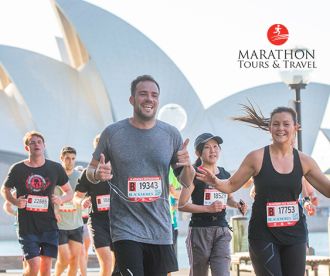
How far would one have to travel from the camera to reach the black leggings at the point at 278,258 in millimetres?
5332

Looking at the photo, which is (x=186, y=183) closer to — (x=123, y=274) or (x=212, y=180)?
(x=212, y=180)

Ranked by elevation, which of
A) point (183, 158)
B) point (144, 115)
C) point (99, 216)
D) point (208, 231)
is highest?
point (144, 115)

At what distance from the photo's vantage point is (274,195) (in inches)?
212

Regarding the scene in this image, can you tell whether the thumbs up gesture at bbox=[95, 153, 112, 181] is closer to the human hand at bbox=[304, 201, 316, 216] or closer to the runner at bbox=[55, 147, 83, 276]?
the human hand at bbox=[304, 201, 316, 216]

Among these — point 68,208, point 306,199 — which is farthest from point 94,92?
point 306,199

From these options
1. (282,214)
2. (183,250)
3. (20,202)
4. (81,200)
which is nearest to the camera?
(282,214)

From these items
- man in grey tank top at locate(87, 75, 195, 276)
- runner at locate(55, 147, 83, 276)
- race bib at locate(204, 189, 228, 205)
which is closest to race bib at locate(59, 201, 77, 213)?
runner at locate(55, 147, 83, 276)

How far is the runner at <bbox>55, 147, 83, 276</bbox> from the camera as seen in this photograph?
9.69 m

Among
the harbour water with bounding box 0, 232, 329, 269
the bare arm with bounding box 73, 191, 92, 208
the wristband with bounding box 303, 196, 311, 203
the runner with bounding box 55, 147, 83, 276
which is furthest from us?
the harbour water with bounding box 0, 232, 329, 269

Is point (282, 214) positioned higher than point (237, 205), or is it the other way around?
point (237, 205)

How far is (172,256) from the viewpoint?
516cm

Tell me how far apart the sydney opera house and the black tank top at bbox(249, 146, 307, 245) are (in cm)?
3175

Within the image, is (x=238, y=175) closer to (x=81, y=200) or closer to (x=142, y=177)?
(x=142, y=177)

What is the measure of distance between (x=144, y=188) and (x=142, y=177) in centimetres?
11
